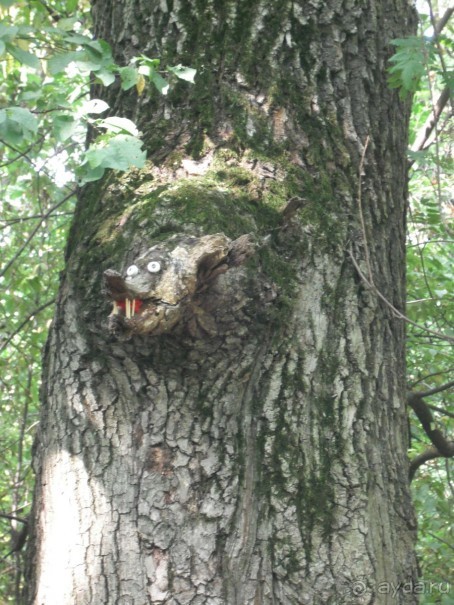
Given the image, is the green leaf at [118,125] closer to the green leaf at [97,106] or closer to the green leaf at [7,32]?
the green leaf at [97,106]

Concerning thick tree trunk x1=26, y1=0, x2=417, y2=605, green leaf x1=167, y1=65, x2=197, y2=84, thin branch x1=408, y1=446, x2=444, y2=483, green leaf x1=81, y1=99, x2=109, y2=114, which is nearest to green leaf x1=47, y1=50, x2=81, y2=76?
green leaf x1=81, y1=99, x2=109, y2=114

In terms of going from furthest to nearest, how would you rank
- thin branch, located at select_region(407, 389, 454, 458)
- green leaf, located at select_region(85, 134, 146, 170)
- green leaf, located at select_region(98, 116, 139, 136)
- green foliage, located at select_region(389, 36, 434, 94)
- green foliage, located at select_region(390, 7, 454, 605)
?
green foliage, located at select_region(390, 7, 454, 605) < thin branch, located at select_region(407, 389, 454, 458) < green foliage, located at select_region(389, 36, 434, 94) < green leaf, located at select_region(98, 116, 139, 136) < green leaf, located at select_region(85, 134, 146, 170)

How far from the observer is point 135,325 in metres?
1.80

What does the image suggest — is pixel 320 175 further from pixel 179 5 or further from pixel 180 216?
pixel 179 5

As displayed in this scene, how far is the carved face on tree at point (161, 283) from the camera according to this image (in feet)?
5.89

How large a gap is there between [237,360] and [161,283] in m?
0.35

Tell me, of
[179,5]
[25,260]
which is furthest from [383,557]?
[25,260]

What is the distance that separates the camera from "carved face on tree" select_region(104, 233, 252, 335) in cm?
179

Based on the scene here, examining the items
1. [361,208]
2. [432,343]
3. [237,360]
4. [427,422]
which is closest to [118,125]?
[237,360]

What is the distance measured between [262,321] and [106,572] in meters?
0.80

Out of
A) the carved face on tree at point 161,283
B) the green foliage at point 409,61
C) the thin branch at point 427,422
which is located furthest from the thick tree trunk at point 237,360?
the thin branch at point 427,422

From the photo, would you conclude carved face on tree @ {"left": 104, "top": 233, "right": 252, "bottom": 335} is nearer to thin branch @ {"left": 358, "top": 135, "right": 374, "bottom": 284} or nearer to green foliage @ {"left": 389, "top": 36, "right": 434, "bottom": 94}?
thin branch @ {"left": 358, "top": 135, "right": 374, "bottom": 284}

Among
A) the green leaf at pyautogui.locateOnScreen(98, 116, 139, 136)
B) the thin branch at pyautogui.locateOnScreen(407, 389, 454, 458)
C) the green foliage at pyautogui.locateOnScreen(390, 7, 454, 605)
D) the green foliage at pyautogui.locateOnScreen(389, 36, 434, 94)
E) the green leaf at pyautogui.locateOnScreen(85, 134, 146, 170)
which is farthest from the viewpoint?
the green foliage at pyautogui.locateOnScreen(390, 7, 454, 605)

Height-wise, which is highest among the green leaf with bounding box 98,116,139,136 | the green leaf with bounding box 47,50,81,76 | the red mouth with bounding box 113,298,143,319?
the green leaf with bounding box 47,50,81,76
